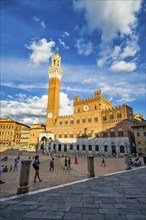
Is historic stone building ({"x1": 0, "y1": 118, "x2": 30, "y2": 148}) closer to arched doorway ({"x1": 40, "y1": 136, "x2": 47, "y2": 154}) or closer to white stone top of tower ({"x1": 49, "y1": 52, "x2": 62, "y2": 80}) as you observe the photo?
arched doorway ({"x1": 40, "y1": 136, "x2": 47, "y2": 154})

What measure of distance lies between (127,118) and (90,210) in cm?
3366

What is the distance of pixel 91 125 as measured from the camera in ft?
136

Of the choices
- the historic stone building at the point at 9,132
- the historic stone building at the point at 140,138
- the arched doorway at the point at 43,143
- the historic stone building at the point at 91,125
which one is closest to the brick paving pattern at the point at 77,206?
the historic stone building at the point at 140,138

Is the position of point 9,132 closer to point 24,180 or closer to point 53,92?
point 53,92

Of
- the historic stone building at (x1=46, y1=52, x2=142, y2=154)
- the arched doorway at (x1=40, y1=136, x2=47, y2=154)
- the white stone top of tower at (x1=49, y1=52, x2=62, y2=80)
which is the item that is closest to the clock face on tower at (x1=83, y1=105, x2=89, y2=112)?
the historic stone building at (x1=46, y1=52, x2=142, y2=154)

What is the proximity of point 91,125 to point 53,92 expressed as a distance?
20.3 m

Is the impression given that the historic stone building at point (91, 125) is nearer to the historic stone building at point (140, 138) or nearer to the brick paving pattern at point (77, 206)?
the historic stone building at point (140, 138)

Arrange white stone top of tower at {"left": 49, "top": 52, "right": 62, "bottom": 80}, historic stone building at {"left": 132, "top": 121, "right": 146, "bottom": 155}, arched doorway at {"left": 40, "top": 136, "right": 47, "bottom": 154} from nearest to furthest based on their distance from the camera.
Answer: historic stone building at {"left": 132, "top": 121, "right": 146, "bottom": 155} → arched doorway at {"left": 40, "top": 136, "right": 47, "bottom": 154} → white stone top of tower at {"left": 49, "top": 52, "right": 62, "bottom": 80}

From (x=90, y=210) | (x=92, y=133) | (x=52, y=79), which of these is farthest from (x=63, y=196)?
(x=52, y=79)

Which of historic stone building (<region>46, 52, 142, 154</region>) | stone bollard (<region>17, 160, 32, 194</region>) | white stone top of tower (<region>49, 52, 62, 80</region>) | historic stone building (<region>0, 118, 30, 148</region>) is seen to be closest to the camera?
stone bollard (<region>17, 160, 32, 194</region>)

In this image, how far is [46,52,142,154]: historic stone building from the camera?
35219 mm

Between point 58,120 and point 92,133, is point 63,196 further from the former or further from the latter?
point 58,120

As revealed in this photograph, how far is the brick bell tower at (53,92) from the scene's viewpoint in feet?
163

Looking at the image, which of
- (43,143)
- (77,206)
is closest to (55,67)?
(43,143)
